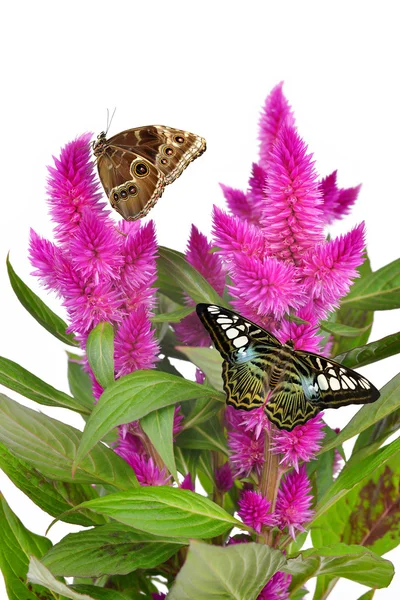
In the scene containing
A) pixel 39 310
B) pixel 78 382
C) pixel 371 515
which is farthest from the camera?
pixel 78 382

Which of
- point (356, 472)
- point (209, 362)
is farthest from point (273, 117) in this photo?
point (356, 472)

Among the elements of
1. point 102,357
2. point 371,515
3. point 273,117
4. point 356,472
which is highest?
point 273,117

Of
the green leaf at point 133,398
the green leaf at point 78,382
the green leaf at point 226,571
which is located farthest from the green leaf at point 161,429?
the green leaf at point 78,382

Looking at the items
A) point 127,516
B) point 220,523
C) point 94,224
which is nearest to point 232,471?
point 220,523

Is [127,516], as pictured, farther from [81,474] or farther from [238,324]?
[238,324]

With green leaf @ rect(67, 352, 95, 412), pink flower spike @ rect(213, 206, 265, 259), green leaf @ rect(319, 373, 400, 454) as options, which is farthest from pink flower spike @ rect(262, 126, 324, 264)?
green leaf @ rect(67, 352, 95, 412)

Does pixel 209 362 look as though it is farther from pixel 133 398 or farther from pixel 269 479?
pixel 269 479

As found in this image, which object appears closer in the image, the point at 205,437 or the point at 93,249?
the point at 93,249

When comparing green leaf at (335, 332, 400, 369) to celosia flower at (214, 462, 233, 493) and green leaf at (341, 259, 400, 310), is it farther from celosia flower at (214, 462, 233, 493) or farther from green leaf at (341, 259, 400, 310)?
celosia flower at (214, 462, 233, 493)
